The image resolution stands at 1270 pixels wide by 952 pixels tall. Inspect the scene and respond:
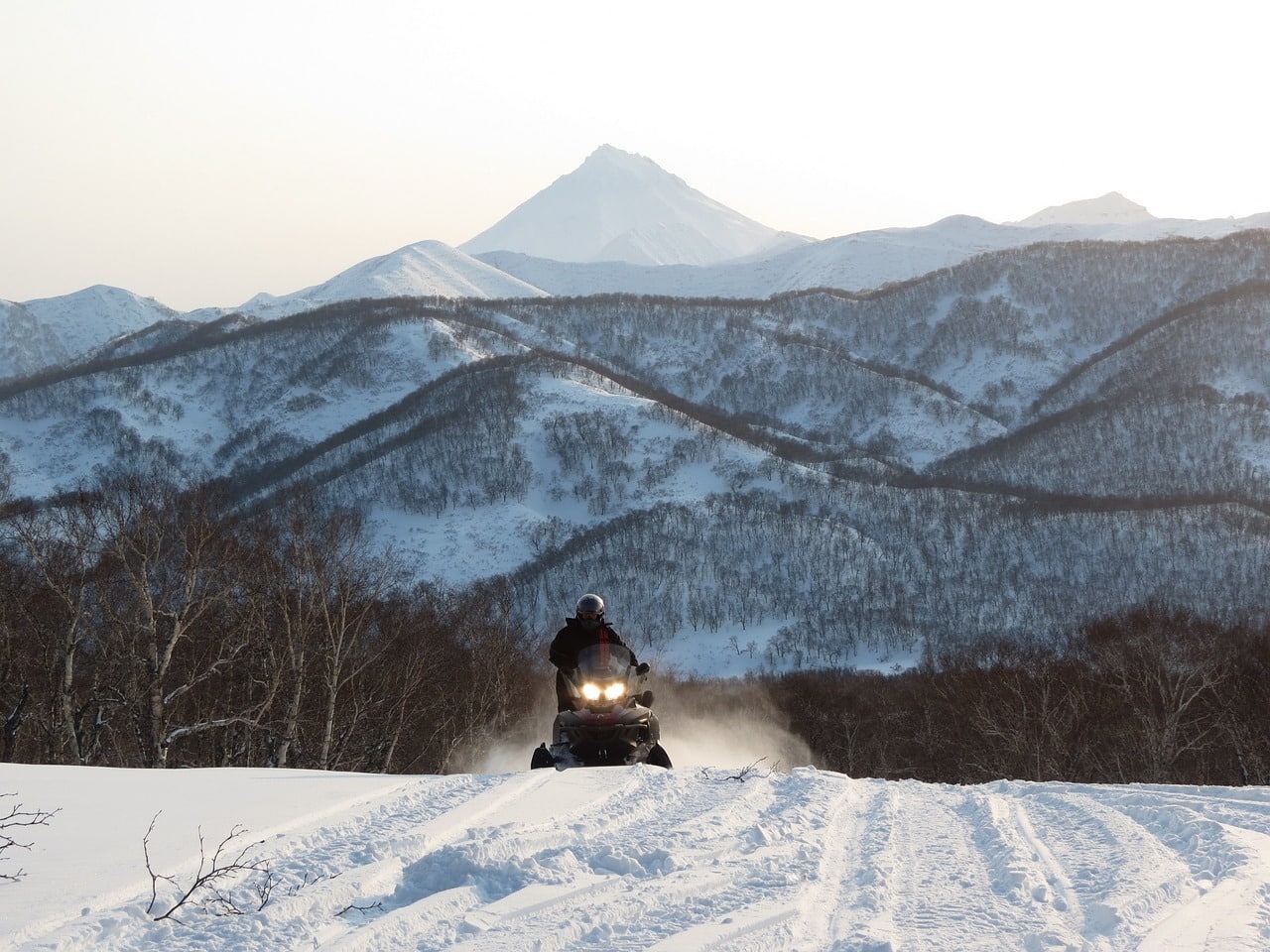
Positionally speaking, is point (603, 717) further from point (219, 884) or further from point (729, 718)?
point (729, 718)

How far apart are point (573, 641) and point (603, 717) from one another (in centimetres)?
105

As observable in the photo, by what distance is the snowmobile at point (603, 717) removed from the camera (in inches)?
486

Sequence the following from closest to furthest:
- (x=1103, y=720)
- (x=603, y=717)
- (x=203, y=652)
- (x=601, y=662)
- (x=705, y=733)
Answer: (x=603, y=717)
(x=601, y=662)
(x=705, y=733)
(x=203, y=652)
(x=1103, y=720)

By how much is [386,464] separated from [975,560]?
3857 inches

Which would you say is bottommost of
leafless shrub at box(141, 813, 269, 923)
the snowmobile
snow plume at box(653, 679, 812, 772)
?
snow plume at box(653, 679, 812, 772)

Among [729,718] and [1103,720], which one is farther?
[729,718]

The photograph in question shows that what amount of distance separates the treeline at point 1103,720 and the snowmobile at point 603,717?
89.2 feet

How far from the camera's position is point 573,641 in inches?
509

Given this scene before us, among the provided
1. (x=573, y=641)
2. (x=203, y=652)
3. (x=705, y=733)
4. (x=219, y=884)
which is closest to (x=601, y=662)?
(x=573, y=641)

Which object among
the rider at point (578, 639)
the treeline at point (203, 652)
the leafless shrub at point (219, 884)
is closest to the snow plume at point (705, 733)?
the rider at point (578, 639)

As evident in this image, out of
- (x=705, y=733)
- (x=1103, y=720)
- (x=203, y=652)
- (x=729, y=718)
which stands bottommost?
(x=729, y=718)

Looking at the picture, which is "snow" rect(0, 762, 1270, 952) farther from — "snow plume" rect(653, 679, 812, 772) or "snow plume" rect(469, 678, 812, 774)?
"snow plume" rect(653, 679, 812, 772)

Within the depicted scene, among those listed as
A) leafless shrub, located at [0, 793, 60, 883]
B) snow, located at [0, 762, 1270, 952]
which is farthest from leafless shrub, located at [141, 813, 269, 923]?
leafless shrub, located at [0, 793, 60, 883]

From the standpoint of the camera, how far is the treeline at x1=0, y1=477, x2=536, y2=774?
89.6 ft
